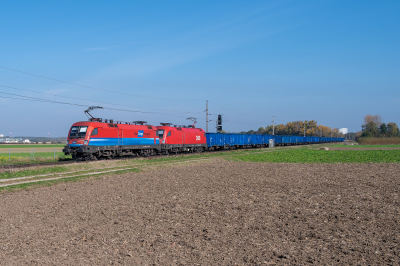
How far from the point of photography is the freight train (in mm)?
30109

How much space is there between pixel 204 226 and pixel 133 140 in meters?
27.8

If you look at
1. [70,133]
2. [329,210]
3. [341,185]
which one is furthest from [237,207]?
[70,133]

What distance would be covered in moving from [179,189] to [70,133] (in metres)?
18.9

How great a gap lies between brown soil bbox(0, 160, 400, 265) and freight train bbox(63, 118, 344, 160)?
14493 mm

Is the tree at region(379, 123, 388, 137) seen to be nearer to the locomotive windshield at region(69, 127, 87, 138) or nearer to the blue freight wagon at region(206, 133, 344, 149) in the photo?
the blue freight wagon at region(206, 133, 344, 149)

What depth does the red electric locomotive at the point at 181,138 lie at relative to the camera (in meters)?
41.6

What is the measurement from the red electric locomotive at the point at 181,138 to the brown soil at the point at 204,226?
25.5 metres

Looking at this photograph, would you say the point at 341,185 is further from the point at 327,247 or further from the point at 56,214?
the point at 56,214

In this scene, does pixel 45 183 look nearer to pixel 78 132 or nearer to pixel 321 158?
pixel 78 132

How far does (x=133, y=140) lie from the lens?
36.2 m

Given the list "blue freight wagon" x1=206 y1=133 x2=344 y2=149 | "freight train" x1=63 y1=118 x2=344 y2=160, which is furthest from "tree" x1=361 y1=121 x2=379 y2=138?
"freight train" x1=63 y1=118 x2=344 y2=160

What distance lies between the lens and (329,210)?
36.1 ft

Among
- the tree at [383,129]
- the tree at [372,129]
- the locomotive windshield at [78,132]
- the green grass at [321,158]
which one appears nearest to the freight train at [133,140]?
the locomotive windshield at [78,132]

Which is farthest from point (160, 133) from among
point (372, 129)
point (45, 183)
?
point (372, 129)
